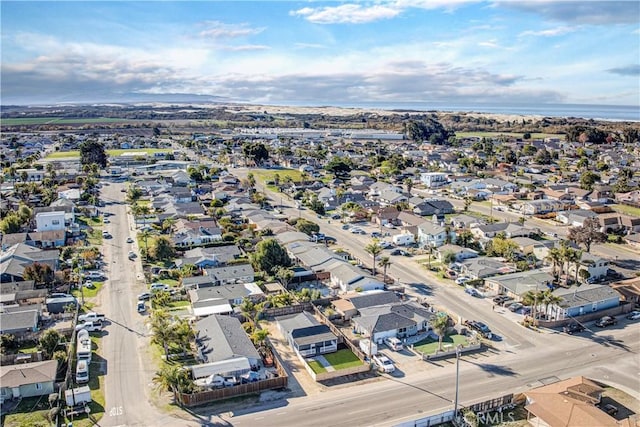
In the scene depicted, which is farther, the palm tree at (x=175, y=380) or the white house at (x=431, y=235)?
the white house at (x=431, y=235)

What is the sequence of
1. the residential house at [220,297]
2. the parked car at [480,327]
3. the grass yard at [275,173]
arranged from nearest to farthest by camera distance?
the parked car at [480,327] → the residential house at [220,297] → the grass yard at [275,173]

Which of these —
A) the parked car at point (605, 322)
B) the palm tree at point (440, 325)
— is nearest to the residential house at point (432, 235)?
the parked car at point (605, 322)

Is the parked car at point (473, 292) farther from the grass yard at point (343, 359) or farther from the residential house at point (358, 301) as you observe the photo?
the grass yard at point (343, 359)

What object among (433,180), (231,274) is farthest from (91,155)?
(231,274)

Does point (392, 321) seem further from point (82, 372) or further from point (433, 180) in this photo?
point (433, 180)

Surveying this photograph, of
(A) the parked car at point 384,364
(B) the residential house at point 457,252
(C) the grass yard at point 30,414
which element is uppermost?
(B) the residential house at point 457,252

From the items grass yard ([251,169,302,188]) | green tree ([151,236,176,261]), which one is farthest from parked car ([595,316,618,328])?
grass yard ([251,169,302,188])
